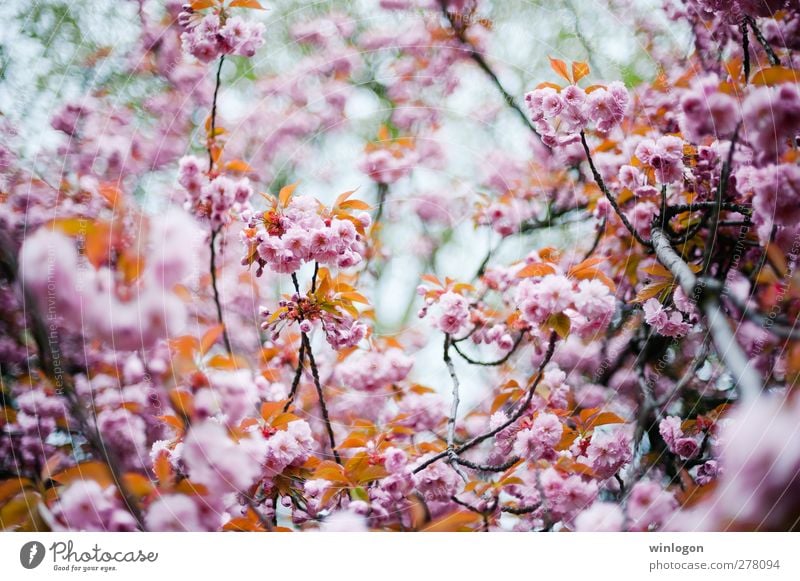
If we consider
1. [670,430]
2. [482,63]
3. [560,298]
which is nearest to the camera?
[560,298]

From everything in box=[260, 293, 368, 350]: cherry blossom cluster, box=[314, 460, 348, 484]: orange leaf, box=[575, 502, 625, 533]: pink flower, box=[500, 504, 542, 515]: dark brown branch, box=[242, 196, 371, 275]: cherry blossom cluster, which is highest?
box=[242, 196, 371, 275]: cherry blossom cluster

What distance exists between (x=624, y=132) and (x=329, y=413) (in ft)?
2.14

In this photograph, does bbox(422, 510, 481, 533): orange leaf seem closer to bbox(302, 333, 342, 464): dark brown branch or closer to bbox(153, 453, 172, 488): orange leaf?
bbox(302, 333, 342, 464): dark brown branch

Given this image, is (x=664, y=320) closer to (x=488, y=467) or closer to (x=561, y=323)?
(x=561, y=323)

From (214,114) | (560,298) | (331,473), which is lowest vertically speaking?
(331,473)

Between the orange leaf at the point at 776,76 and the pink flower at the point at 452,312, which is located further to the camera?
the pink flower at the point at 452,312

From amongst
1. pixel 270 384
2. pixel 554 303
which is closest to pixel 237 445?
pixel 270 384

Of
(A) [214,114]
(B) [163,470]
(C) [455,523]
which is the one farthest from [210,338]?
(C) [455,523]

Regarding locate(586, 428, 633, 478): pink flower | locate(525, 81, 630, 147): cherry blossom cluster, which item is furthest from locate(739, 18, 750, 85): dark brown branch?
locate(586, 428, 633, 478): pink flower

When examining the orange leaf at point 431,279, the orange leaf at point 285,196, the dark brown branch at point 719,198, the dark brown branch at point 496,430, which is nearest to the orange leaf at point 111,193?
the orange leaf at point 285,196

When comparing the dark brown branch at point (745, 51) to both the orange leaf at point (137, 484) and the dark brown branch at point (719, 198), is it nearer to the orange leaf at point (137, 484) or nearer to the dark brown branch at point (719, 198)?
the dark brown branch at point (719, 198)

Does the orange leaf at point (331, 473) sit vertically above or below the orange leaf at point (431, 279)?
below

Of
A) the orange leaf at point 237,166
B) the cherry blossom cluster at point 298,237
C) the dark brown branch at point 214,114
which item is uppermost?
the dark brown branch at point 214,114

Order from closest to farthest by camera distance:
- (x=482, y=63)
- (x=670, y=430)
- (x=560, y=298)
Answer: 1. (x=560, y=298)
2. (x=670, y=430)
3. (x=482, y=63)
